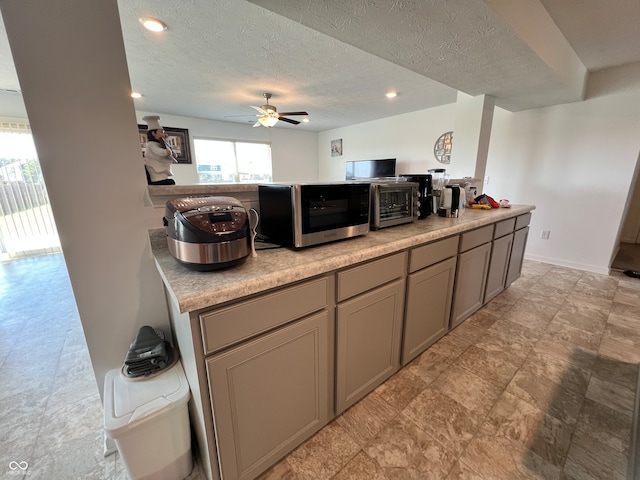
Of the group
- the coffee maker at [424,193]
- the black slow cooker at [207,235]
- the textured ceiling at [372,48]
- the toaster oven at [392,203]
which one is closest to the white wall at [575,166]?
the textured ceiling at [372,48]

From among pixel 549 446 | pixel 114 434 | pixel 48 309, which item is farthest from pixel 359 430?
pixel 48 309

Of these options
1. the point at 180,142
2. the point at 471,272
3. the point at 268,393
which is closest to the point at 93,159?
the point at 268,393

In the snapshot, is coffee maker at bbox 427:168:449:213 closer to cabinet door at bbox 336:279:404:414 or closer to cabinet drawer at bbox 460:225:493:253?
cabinet drawer at bbox 460:225:493:253

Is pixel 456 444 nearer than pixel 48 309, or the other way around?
pixel 456 444

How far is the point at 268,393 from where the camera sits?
100 cm

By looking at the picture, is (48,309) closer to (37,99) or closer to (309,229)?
(37,99)

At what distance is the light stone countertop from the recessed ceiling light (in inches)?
74.6

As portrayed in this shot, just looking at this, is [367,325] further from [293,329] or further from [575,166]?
[575,166]

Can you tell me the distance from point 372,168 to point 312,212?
5080 mm

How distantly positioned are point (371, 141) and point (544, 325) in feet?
16.1

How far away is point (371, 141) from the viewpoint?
19.7 ft

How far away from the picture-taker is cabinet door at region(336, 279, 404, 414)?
1.21 metres

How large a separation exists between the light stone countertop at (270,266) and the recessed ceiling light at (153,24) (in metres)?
1.89

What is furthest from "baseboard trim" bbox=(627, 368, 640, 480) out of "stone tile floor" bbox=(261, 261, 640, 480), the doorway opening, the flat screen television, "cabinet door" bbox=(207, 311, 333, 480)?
the doorway opening
